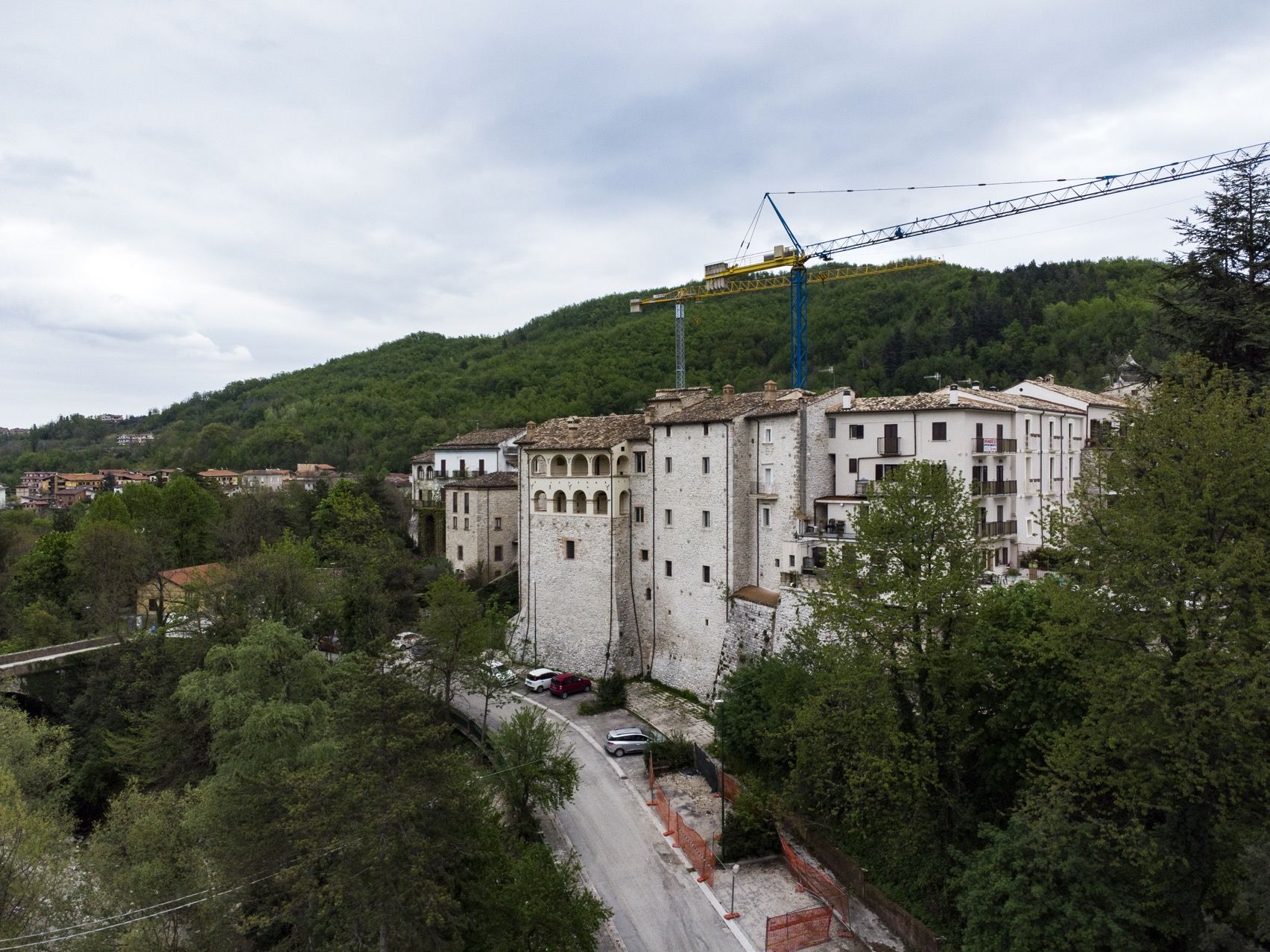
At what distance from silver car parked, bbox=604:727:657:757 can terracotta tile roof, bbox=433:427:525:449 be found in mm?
33273

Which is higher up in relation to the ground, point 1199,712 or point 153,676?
point 1199,712

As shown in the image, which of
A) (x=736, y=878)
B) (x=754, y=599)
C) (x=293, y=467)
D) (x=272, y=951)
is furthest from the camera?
(x=293, y=467)

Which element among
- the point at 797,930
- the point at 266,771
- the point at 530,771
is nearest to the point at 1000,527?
the point at 797,930

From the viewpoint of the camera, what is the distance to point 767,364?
8294 cm

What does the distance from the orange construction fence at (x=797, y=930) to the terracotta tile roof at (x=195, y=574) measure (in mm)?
34218

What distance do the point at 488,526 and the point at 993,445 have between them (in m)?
34.5

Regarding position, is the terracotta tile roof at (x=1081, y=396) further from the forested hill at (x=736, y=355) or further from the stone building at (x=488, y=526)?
the stone building at (x=488, y=526)

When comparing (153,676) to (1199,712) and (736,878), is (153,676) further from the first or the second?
(1199,712)

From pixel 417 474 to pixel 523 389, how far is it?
29035 millimetres

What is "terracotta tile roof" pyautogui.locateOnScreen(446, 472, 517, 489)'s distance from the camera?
55.6m

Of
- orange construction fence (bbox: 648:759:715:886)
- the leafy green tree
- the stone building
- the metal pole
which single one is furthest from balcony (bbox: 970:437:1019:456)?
the metal pole

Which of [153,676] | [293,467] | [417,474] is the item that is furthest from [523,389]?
[153,676]

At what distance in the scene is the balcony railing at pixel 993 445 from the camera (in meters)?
34.4

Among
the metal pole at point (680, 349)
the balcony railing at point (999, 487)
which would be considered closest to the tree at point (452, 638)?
the balcony railing at point (999, 487)
